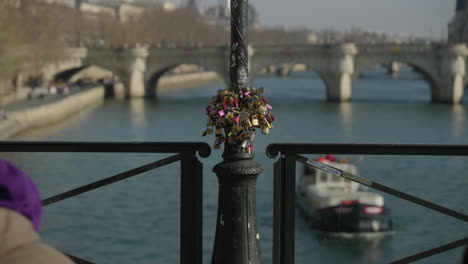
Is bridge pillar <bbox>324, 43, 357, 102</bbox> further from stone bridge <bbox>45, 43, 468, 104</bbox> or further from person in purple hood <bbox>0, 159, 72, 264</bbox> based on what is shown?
person in purple hood <bbox>0, 159, 72, 264</bbox>

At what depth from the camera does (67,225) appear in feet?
9.55

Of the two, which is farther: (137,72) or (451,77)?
(137,72)

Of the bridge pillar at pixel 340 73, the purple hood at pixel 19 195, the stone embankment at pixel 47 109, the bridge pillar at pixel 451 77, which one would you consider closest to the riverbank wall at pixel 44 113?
the stone embankment at pixel 47 109

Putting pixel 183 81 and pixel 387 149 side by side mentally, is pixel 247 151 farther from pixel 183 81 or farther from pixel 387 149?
pixel 183 81

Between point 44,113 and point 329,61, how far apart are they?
17219 millimetres

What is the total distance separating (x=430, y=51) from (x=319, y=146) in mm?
36725

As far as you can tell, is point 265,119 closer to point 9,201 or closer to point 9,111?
point 9,201

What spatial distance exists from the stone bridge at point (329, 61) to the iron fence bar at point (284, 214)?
3492 centimetres

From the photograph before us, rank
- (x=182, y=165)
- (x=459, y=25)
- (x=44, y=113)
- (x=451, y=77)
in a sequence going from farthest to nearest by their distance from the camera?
1. (x=459, y=25)
2. (x=451, y=77)
3. (x=44, y=113)
4. (x=182, y=165)

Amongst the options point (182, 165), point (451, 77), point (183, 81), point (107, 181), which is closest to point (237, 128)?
point (182, 165)

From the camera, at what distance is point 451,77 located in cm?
3709

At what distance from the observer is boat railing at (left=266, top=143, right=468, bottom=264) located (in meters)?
2.58

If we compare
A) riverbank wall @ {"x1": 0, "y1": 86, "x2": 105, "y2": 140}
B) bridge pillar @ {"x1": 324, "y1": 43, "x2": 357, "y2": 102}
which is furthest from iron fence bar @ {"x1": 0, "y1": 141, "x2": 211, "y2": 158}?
bridge pillar @ {"x1": 324, "y1": 43, "x2": 357, "y2": 102}

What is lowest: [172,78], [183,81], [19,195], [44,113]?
[183,81]
